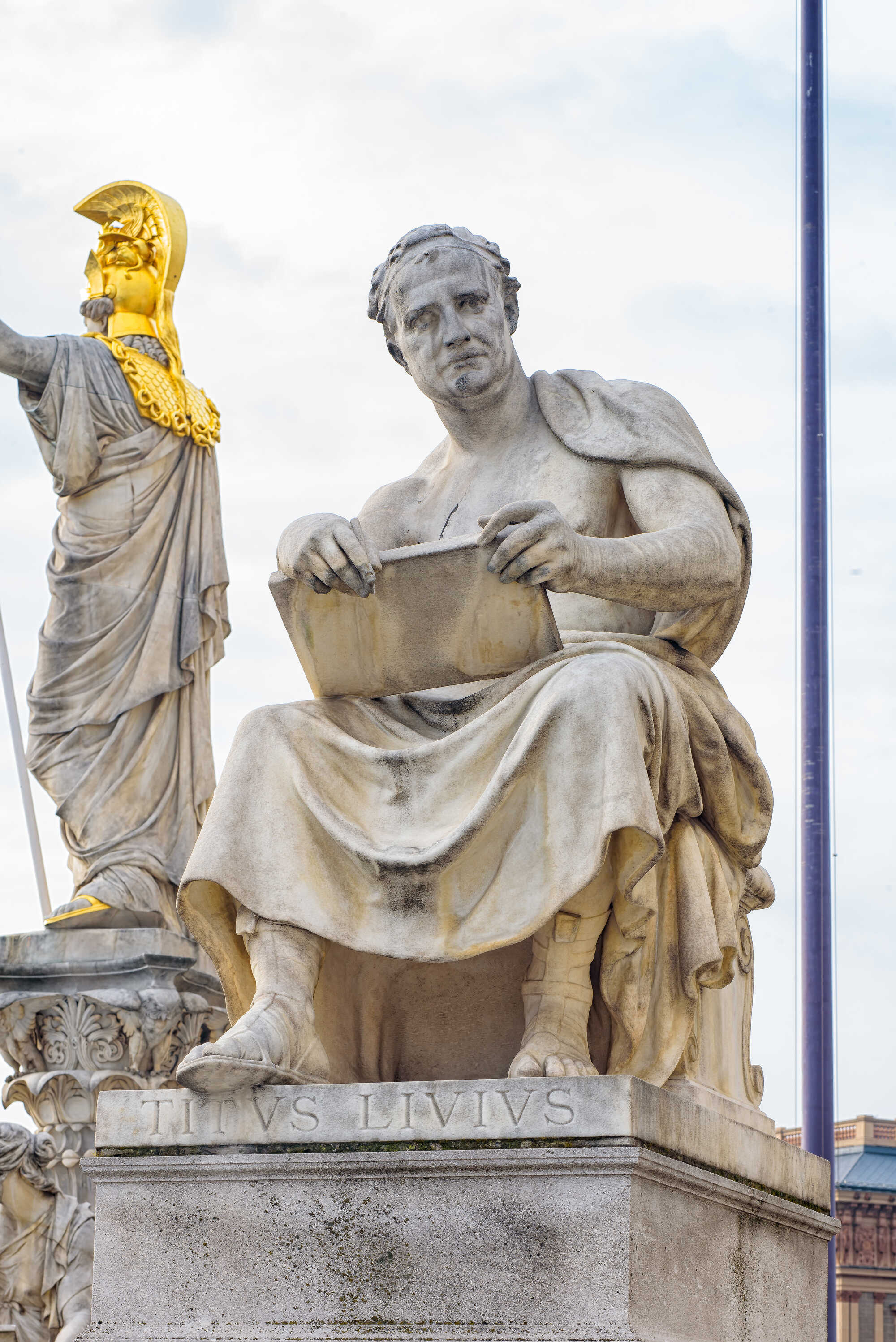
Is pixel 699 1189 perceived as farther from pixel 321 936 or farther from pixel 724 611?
pixel 724 611

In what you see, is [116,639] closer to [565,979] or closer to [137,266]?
[137,266]

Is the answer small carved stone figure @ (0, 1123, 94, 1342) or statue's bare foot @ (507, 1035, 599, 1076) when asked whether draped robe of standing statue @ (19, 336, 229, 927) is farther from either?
statue's bare foot @ (507, 1035, 599, 1076)

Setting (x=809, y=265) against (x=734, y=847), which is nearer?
(x=734, y=847)

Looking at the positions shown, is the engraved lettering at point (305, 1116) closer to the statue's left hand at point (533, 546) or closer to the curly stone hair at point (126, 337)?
the statue's left hand at point (533, 546)

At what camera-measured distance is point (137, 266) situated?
11203 mm

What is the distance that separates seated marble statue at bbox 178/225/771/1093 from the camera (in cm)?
427

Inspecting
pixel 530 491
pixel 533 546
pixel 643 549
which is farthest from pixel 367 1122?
pixel 530 491

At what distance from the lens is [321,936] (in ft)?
14.4

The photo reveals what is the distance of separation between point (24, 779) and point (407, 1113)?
26.4ft

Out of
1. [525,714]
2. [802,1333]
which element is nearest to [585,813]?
[525,714]

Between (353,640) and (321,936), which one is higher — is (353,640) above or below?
above

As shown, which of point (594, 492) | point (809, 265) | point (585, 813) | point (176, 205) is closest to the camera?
point (585, 813)

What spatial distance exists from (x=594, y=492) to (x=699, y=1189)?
172cm

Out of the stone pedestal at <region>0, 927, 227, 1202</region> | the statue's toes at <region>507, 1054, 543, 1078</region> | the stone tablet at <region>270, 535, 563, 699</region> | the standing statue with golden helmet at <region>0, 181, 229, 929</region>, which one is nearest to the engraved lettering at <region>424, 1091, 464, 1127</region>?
the statue's toes at <region>507, 1054, 543, 1078</region>
